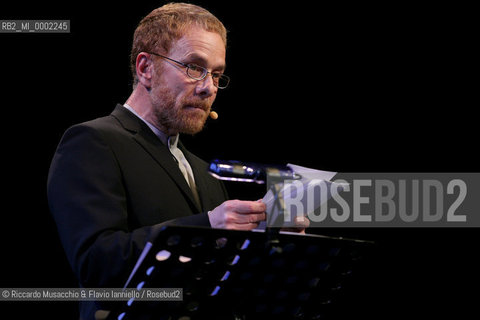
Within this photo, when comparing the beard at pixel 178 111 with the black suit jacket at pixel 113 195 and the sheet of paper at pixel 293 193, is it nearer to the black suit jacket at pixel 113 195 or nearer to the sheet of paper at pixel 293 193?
the black suit jacket at pixel 113 195

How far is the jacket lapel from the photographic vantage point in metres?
2.21

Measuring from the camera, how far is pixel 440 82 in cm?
394

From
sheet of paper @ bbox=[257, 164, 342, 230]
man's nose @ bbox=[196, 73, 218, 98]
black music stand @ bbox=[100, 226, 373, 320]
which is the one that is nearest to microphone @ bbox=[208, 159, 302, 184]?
sheet of paper @ bbox=[257, 164, 342, 230]

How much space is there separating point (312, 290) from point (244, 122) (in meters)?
2.17

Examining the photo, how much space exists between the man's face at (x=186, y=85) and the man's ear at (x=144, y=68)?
4cm

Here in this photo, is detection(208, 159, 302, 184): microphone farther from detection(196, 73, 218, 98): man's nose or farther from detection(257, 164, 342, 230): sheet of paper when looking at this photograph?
detection(196, 73, 218, 98): man's nose

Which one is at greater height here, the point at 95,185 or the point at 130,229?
the point at 95,185

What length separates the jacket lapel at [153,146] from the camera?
7.24 feet

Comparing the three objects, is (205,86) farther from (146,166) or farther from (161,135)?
(146,166)

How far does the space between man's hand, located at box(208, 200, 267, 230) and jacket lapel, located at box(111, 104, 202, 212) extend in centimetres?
57

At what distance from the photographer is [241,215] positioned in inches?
64.3

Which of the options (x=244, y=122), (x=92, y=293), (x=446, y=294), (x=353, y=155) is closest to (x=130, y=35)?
(x=244, y=122)

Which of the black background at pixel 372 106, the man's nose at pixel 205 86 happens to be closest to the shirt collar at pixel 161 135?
the man's nose at pixel 205 86

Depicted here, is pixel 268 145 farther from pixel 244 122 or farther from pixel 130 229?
pixel 130 229
